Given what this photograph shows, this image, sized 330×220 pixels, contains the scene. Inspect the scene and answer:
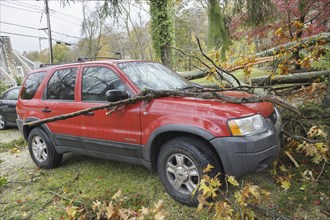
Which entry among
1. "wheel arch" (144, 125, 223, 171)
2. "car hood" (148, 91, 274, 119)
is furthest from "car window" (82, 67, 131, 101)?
"wheel arch" (144, 125, 223, 171)

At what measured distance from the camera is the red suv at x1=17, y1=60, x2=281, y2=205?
118 inches

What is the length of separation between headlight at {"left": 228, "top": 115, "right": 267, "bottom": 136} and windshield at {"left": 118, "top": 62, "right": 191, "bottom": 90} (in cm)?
131

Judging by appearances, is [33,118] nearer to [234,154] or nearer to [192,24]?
[234,154]

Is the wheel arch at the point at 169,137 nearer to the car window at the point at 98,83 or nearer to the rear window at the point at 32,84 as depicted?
the car window at the point at 98,83

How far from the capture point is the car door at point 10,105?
9391 mm

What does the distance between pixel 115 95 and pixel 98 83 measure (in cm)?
73

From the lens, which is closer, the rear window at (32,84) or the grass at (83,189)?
the grass at (83,189)

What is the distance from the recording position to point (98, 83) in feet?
13.6

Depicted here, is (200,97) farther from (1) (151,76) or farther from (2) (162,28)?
(2) (162,28)

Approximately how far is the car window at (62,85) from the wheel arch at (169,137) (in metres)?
1.75

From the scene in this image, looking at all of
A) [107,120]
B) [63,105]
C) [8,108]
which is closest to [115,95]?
[107,120]

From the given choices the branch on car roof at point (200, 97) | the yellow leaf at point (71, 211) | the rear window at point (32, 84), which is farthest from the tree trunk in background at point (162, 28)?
the yellow leaf at point (71, 211)

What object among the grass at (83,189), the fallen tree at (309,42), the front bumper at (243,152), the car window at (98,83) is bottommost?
the grass at (83,189)

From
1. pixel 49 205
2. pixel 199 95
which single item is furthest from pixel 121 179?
pixel 199 95
